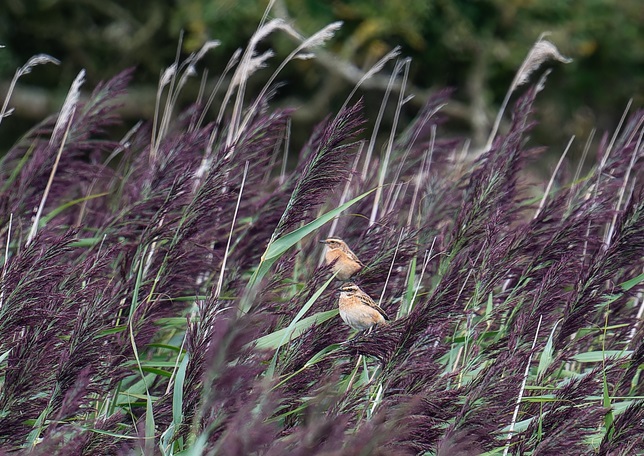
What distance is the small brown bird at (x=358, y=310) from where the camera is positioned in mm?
2717

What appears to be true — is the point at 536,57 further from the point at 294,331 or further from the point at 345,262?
the point at 294,331

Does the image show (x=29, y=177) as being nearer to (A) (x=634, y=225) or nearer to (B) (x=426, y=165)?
(B) (x=426, y=165)

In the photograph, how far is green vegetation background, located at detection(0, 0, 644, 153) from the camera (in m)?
11.2

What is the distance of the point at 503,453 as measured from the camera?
2670 millimetres

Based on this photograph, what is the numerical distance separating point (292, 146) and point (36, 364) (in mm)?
11267

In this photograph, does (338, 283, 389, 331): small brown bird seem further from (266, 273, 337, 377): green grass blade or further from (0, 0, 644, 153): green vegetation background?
(0, 0, 644, 153): green vegetation background

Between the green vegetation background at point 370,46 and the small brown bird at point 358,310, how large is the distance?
26.8 feet

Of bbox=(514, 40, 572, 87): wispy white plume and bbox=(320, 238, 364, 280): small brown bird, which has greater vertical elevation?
bbox=(514, 40, 572, 87): wispy white plume

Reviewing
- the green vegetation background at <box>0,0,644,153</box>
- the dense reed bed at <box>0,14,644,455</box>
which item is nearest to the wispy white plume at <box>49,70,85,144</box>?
the dense reed bed at <box>0,14,644,455</box>

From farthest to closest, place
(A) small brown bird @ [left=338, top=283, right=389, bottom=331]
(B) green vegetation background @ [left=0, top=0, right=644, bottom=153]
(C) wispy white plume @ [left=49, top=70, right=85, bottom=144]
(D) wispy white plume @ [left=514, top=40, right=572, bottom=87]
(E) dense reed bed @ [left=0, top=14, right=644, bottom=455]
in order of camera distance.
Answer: (B) green vegetation background @ [left=0, top=0, right=644, bottom=153]
(D) wispy white plume @ [left=514, top=40, right=572, bottom=87]
(C) wispy white plume @ [left=49, top=70, right=85, bottom=144]
(A) small brown bird @ [left=338, top=283, right=389, bottom=331]
(E) dense reed bed @ [left=0, top=14, right=644, bottom=455]

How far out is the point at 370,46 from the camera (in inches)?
470

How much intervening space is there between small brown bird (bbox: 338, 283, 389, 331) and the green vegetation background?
818 centimetres

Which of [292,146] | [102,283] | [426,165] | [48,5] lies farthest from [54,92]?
[102,283]

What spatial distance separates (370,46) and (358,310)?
955 cm
